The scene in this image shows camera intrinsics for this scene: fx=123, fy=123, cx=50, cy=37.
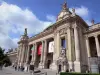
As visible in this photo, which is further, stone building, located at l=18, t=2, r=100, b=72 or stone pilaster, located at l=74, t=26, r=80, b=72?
stone building, located at l=18, t=2, r=100, b=72

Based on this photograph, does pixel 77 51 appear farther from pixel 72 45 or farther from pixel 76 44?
pixel 72 45

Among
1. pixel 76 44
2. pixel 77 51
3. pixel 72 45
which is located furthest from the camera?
pixel 72 45

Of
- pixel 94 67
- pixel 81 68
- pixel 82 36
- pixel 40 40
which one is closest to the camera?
pixel 94 67

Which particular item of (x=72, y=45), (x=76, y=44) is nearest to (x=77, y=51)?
(x=76, y=44)

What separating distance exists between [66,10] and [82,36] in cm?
1133

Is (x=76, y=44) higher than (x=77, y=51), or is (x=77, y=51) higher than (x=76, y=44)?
(x=76, y=44)

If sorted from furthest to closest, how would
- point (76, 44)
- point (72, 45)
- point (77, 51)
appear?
point (72, 45) < point (76, 44) < point (77, 51)

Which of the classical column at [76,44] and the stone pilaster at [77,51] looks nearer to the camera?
the stone pilaster at [77,51]

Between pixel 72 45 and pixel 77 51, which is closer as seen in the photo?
pixel 77 51

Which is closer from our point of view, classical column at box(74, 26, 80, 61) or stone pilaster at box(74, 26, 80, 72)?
stone pilaster at box(74, 26, 80, 72)

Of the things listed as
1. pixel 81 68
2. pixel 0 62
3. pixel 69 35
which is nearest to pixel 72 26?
pixel 69 35

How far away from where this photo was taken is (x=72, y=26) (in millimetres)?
34969

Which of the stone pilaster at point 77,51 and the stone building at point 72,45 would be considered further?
the stone building at point 72,45

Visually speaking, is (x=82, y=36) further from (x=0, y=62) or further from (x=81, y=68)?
(x=0, y=62)
